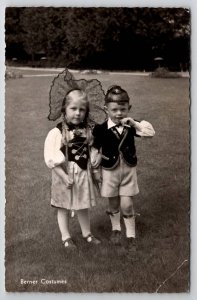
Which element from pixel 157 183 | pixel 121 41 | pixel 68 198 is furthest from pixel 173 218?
pixel 121 41

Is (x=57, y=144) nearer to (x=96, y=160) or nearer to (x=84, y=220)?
(x=96, y=160)

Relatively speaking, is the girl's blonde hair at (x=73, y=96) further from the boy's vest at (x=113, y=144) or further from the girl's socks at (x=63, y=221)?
the girl's socks at (x=63, y=221)

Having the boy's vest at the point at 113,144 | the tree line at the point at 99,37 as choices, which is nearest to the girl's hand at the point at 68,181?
the boy's vest at the point at 113,144

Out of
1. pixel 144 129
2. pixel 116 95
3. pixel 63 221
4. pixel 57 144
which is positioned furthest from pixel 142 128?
pixel 63 221

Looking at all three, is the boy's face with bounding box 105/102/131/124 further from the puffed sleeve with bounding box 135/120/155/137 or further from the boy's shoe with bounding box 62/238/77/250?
the boy's shoe with bounding box 62/238/77/250

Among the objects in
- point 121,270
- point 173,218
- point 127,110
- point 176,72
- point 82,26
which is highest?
point 82,26

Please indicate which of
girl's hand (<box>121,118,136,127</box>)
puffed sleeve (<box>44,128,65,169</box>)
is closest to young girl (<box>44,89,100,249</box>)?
puffed sleeve (<box>44,128,65,169</box>)

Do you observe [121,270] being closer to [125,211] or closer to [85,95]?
[125,211]
